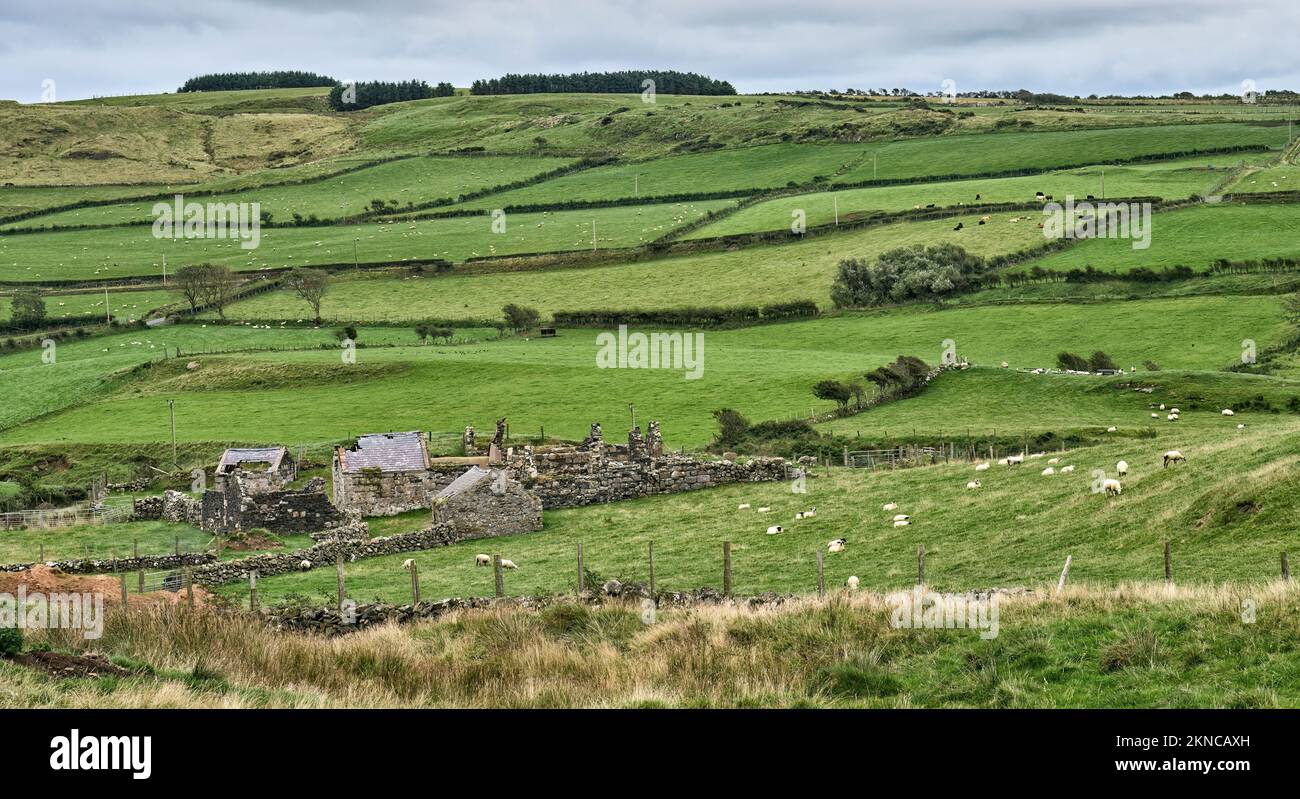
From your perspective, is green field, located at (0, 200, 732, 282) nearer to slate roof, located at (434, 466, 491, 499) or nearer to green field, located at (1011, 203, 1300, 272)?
green field, located at (1011, 203, 1300, 272)

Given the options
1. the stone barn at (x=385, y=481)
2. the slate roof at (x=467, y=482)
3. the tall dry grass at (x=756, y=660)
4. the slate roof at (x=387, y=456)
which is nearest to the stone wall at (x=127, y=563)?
the slate roof at (x=467, y=482)

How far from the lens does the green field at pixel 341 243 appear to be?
435 feet

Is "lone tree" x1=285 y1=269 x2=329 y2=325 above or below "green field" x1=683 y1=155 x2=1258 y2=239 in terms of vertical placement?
below

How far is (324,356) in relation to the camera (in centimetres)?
9056

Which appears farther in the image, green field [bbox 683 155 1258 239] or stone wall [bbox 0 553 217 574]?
green field [bbox 683 155 1258 239]

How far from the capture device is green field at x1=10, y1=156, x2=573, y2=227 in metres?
167

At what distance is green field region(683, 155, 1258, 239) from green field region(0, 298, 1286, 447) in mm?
35390

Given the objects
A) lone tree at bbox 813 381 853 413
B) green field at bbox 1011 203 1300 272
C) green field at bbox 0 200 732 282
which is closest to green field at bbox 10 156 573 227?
green field at bbox 0 200 732 282

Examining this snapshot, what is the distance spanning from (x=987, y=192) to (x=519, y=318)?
5396cm

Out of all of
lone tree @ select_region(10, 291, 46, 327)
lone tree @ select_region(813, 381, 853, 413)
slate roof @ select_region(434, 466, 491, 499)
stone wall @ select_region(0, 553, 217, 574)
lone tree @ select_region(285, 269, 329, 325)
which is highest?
lone tree @ select_region(285, 269, 329, 325)

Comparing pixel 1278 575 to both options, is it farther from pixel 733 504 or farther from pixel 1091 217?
pixel 1091 217

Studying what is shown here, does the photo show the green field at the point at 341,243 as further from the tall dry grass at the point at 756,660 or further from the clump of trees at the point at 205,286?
the tall dry grass at the point at 756,660
